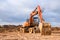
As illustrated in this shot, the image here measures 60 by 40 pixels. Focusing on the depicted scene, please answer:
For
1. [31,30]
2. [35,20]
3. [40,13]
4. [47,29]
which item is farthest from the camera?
[35,20]

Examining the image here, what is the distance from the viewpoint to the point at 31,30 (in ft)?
119

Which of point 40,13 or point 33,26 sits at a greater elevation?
point 40,13

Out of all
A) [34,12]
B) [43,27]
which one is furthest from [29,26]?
[43,27]

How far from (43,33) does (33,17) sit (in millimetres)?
12020

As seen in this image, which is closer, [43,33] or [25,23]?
[43,33]

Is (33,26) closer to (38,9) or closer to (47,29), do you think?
(38,9)

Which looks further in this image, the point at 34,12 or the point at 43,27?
the point at 34,12

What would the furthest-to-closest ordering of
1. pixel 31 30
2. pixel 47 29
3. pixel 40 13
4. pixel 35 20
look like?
pixel 35 20, pixel 31 30, pixel 40 13, pixel 47 29

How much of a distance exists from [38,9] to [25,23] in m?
5.76

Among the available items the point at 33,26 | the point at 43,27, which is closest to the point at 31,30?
the point at 33,26

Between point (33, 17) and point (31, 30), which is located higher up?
point (33, 17)

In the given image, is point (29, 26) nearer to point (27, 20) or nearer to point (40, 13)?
point (27, 20)

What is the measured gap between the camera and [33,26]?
38906mm

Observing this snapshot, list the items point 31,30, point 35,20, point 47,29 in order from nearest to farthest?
point 47,29 < point 31,30 < point 35,20
